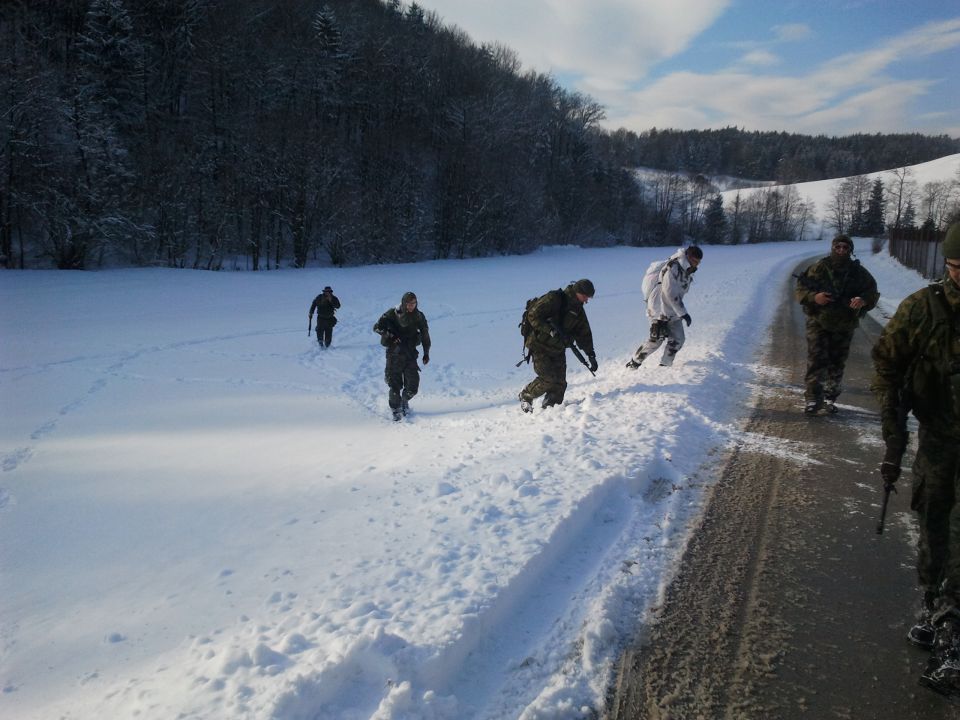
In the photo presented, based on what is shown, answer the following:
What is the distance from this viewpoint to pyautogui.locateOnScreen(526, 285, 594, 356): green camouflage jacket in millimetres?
7387

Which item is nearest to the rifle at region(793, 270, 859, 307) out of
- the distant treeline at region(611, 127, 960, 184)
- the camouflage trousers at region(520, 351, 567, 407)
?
the camouflage trousers at region(520, 351, 567, 407)

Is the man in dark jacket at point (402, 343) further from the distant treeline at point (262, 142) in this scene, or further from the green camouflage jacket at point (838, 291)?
the distant treeline at point (262, 142)

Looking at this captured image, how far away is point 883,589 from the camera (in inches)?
135

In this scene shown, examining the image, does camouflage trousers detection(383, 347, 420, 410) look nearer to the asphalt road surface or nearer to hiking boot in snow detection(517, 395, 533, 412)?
hiking boot in snow detection(517, 395, 533, 412)

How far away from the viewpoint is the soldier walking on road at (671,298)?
8.77 meters

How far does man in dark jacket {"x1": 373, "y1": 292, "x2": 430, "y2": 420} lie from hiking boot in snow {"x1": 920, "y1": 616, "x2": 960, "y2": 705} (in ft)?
23.6

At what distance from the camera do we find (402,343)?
9.20 metres

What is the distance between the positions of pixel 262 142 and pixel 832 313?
35.2 meters

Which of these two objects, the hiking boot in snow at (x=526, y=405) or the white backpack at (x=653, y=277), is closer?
the hiking boot in snow at (x=526, y=405)

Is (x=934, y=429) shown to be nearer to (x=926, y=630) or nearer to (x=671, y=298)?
(x=926, y=630)

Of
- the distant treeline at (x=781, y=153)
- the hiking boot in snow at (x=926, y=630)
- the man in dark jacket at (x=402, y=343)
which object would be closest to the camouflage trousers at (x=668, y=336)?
the man in dark jacket at (x=402, y=343)

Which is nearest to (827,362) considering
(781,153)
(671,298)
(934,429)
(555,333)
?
(671,298)

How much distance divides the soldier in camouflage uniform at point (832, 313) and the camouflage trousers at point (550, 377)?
117 inches

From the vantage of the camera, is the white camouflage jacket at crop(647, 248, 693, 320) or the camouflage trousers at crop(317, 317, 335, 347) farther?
the camouflage trousers at crop(317, 317, 335, 347)
